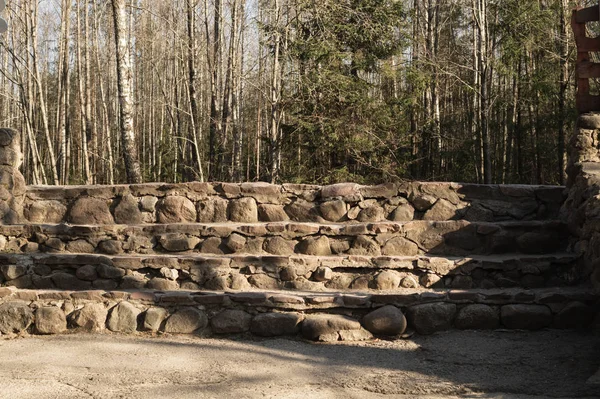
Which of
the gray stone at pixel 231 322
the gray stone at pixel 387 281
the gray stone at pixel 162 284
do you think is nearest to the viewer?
the gray stone at pixel 231 322

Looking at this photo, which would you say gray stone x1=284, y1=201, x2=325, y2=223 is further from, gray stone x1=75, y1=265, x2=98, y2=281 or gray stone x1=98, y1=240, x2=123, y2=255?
gray stone x1=75, y1=265, x2=98, y2=281

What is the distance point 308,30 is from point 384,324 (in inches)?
295

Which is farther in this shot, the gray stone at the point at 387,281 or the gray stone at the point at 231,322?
the gray stone at the point at 387,281

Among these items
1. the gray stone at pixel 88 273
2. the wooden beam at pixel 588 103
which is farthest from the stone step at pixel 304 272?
the wooden beam at pixel 588 103

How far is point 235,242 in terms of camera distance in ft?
21.5

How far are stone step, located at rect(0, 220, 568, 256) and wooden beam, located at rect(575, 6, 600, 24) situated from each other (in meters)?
2.14

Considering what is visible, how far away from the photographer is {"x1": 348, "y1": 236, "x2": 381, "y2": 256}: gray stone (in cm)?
653

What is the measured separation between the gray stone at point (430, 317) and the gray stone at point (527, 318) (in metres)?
0.50

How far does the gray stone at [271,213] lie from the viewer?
6.91 meters

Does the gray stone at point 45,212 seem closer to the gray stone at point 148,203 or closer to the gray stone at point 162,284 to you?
the gray stone at point 148,203

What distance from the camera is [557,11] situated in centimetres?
1456

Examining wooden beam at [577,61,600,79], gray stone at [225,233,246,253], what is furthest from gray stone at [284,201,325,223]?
wooden beam at [577,61,600,79]

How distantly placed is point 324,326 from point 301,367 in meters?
0.71

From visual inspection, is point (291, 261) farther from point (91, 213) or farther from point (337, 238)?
point (91, 213)
